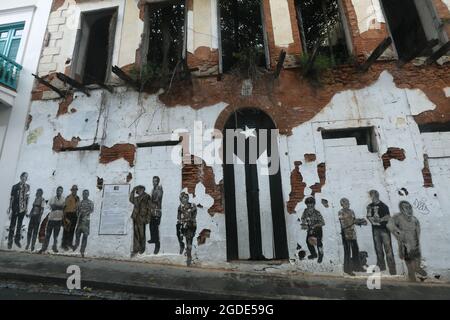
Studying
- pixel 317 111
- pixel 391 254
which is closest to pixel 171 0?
pixel 317 111

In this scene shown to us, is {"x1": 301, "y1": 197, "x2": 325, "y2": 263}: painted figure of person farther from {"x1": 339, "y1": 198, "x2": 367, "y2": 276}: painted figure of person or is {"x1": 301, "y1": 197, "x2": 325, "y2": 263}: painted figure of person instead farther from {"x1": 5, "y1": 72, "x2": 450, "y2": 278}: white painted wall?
{"x1": 339, "y1": 198, "x2": 367, "y2": 276}: painted figure of person

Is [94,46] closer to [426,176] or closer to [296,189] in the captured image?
[296,189]

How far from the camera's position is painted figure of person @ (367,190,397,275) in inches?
242

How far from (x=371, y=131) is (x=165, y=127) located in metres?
4.95

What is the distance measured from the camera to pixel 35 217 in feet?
24.0

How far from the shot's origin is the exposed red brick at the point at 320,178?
6.69 metres

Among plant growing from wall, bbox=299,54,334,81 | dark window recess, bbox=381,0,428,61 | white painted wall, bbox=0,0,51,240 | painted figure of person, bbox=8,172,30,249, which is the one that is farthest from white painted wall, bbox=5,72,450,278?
dark window recess, bbox=381,0,428,61

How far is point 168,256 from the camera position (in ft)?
21.9

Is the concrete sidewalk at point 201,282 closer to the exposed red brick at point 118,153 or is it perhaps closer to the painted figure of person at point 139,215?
the painted figure of person at point 139,215

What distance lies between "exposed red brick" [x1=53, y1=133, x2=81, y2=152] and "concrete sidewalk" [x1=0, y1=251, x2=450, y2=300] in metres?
2.74

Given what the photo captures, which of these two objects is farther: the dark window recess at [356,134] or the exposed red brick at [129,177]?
the exposed red brick at [129,177]

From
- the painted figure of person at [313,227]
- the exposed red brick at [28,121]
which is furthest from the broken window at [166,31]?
the painted figure of person at [313,227]

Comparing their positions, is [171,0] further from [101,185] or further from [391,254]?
→ [391,254]

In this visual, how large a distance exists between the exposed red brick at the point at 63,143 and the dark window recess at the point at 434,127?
8.33 m
